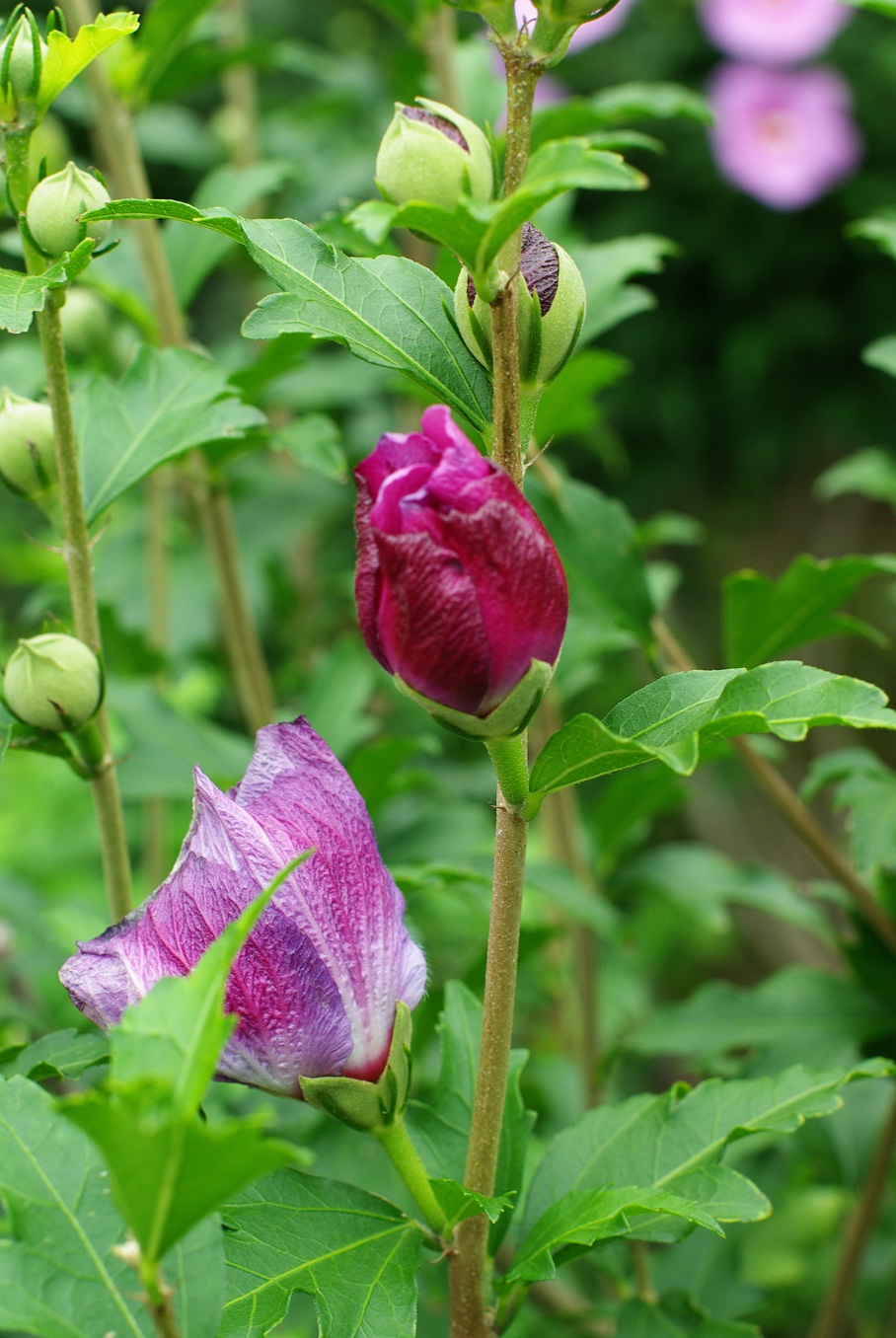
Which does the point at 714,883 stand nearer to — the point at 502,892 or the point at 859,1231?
the point at 859,1231

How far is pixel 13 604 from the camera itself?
333cm

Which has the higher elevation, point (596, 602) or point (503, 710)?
point (503, 710)

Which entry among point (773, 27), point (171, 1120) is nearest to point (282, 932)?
point (171, 1120)

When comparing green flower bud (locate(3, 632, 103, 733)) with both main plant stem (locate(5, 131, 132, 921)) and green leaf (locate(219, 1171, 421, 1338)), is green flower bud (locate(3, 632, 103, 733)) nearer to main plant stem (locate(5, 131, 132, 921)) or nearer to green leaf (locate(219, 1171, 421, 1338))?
main plant stem (locate(5, 131, 132, 921))

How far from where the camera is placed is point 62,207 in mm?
580

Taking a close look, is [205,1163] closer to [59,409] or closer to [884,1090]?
[59,409]

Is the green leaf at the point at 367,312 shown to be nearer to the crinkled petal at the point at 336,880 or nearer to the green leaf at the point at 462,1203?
the crinkled petal at the point at 336,880

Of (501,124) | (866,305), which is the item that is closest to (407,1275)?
(501,124)

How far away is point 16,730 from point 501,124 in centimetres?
121

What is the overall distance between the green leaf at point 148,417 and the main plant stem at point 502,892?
304 millimetres

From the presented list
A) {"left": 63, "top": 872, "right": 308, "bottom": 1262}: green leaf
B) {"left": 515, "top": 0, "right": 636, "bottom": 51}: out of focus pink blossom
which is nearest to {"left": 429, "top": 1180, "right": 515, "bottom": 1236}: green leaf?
{"left": 63, "top": 872, "right": 308, "bottom": 1262}: green leaf

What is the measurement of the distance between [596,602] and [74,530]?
18.7 inches

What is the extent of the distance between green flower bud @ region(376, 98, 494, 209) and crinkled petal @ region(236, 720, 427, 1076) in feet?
0.74

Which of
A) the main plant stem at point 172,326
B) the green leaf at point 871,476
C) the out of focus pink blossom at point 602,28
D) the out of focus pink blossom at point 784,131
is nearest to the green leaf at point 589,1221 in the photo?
the main plant stem at point 172,326
